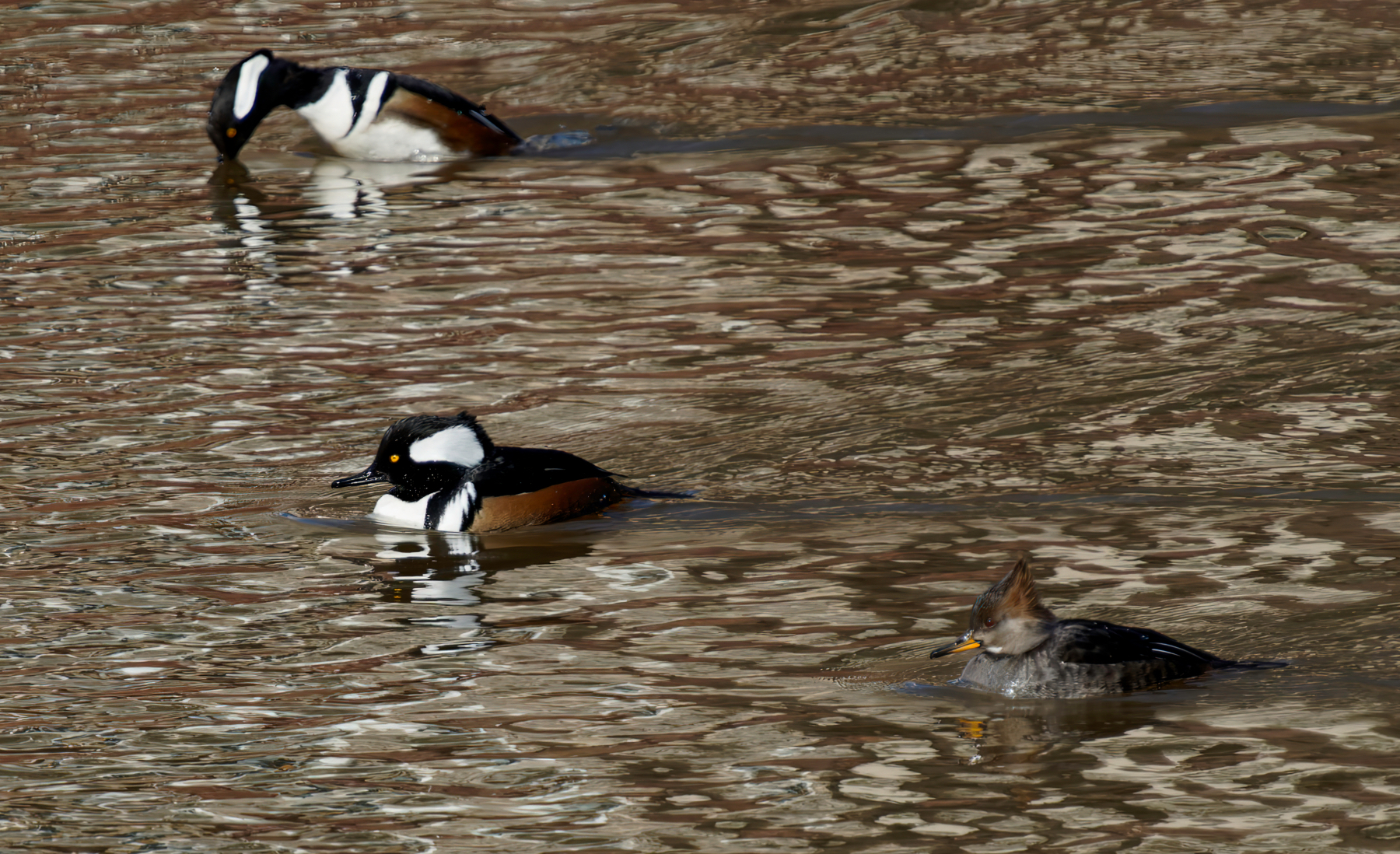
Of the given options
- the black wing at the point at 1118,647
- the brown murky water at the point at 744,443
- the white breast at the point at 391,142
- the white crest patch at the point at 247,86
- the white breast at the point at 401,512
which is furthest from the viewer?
the white breast at the point at 391,142

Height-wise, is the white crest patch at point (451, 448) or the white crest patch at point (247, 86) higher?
the white crest patch at point (247, 86)

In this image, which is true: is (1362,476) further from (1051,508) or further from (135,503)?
(135,503)

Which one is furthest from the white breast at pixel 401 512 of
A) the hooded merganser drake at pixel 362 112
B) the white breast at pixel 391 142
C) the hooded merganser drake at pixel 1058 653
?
the white breast at pixel 391 142

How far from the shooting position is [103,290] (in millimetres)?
11633

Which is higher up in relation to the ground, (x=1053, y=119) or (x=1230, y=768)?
(x=1053, y=119)

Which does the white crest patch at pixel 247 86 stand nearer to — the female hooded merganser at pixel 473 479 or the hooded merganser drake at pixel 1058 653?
the female hooded merganser at pixel 473 479

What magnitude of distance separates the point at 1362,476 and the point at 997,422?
1715 millimetres

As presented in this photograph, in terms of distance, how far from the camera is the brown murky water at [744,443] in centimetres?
536

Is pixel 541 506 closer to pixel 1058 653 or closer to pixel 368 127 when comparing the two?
pixel 1058 653

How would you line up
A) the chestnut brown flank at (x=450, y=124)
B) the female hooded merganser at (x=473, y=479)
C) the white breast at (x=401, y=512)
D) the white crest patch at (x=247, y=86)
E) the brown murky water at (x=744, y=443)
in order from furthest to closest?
the white crest patch at (x=247, y=86) < the chestnut brown flank at (x=450, y=124) < the white breast at (x=401, y=512) < the female hooded merganser at (x=473, y=479) < the brown murky water at (x=744, y=443)

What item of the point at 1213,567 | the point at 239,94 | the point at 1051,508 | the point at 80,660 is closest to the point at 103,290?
the point at 239,94

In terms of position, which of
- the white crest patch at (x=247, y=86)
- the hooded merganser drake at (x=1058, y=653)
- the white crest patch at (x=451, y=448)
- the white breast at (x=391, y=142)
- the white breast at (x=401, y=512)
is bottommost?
the white breast at (x=401, y=512)

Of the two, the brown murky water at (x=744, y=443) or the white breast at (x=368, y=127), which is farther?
the white breast at (x=368, y=127)

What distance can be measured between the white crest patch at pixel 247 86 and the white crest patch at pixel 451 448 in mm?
8115
